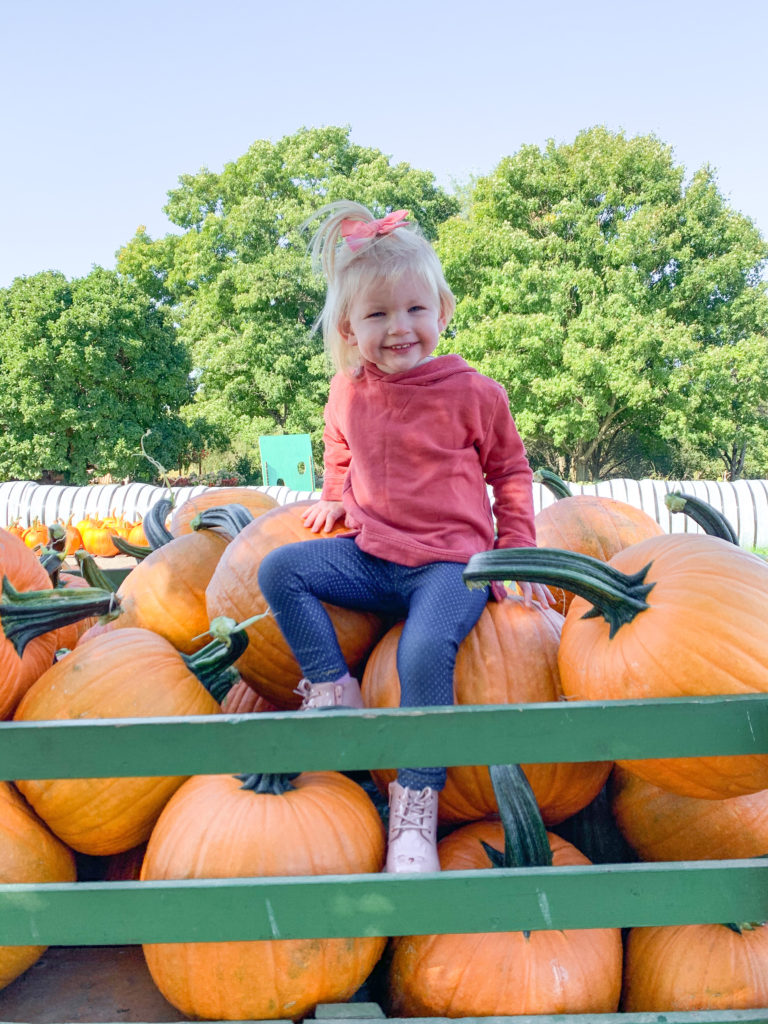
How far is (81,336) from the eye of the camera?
79.2 feet

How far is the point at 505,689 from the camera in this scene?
6.09 feet

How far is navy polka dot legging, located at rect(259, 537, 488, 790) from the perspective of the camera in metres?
1.79

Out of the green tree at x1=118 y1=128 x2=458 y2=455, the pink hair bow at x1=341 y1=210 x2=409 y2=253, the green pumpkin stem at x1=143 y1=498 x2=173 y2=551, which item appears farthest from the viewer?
the green tree at x1=118 y1=128 x2=458 y2=455

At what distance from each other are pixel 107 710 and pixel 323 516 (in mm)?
Result: 872

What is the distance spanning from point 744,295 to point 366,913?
27.5m

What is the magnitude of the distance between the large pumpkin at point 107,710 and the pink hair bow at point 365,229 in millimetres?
1357

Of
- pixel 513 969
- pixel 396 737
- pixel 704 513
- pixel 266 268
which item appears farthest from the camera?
pixel 266 268

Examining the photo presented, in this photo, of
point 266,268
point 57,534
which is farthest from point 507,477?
point 266,268

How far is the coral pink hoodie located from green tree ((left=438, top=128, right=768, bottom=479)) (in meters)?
22.5

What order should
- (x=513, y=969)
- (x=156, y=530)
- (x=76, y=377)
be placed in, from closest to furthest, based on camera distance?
(x=513, y=969)
(x=156, y=530)
(x=76, y=377)

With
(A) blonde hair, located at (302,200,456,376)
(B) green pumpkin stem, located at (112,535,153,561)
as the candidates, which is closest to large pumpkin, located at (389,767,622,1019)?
(A) blonde hair, located at (302,200,456,376)

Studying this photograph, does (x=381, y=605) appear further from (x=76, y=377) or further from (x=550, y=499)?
(x=76, y=377)

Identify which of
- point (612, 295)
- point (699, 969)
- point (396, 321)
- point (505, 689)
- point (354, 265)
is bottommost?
point (699, 969)

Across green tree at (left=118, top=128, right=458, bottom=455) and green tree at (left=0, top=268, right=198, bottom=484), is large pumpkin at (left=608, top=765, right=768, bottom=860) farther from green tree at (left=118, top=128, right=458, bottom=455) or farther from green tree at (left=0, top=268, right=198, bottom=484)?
green tree at (left=118, top=128, right=458, bottom=455)
